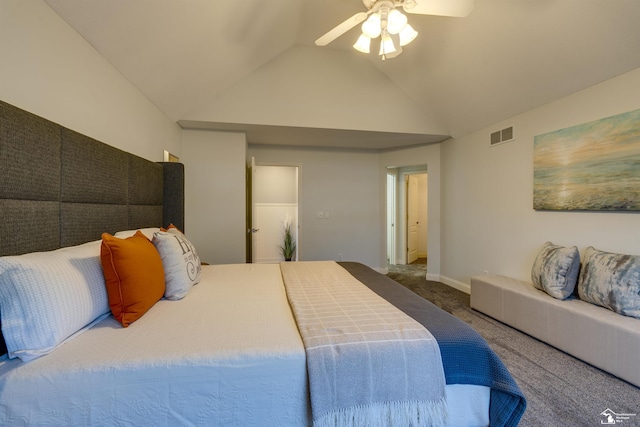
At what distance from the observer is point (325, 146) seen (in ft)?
15.0

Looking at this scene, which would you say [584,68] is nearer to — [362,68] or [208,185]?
[362,68]

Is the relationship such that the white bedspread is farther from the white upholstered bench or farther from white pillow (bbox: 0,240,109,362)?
the white upholstered bench

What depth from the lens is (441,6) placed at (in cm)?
178

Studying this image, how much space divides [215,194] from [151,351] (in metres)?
2.84

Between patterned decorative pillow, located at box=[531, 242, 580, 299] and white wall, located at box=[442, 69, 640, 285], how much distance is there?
0.21 m

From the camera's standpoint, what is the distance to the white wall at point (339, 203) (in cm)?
459

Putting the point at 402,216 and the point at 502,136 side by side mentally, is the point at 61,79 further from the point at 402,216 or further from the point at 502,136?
the point at 402,216

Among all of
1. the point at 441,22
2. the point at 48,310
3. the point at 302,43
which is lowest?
the point at 48,310

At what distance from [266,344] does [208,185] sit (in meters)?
2.99

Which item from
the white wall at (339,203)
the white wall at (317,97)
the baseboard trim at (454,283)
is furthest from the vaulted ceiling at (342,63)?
the baseboard trim at (454,283)

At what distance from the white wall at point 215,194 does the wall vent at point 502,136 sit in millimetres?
3206

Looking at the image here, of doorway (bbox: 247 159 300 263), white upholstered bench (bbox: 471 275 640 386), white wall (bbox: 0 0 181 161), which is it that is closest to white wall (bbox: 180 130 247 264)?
white wall (bbox: 0 0 181 161)

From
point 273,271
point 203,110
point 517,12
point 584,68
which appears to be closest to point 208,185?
point 203,110

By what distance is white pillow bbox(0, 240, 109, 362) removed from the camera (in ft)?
2.99
